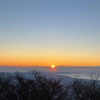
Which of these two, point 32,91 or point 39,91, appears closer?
point 39,91

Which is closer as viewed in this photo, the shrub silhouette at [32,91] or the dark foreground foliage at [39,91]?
the shrub silhouette at [32,91]

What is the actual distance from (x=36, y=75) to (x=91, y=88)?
26.2 ft

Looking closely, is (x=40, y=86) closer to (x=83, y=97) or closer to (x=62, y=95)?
(x=62, y=95)

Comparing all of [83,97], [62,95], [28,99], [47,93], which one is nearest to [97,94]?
[83,97]

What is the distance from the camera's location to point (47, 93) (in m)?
31.4

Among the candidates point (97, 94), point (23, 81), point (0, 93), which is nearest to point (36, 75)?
point (23, 81)

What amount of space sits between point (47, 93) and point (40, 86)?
233 cm

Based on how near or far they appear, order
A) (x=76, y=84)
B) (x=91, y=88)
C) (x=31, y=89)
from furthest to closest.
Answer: (x=76, y=84) < (x=91, y=88) < (x=31, y=89)

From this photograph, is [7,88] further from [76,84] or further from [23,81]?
[76,84]

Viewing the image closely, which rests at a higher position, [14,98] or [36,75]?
[36,75]

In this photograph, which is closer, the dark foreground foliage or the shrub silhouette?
the shrub silhouette

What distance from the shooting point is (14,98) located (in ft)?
101

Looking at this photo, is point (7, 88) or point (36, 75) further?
point (36, 75)

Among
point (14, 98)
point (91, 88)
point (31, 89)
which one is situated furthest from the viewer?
point (91, 88)
